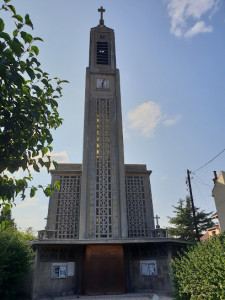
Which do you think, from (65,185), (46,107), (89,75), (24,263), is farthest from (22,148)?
(89,75)

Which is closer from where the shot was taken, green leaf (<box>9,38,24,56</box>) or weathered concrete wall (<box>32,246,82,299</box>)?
green leaf (<box>9,38,24,56</box>)

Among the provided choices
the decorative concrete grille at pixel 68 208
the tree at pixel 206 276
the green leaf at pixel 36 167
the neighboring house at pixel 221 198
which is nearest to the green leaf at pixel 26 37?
the green leaf at pixel 36 167

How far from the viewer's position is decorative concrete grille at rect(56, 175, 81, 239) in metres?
19.1

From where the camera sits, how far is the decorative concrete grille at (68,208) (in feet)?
62.7

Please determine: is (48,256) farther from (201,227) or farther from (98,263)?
(201,227)

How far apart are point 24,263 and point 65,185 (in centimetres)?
932

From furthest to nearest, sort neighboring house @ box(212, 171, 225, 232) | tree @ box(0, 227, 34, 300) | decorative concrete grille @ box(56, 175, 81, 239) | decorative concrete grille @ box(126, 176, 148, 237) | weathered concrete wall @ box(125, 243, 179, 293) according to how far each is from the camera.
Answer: decorative concrete grille @ box(126, 176, 148, 237) < decorative concrete grille @ box(56, 175, 81, 239) < neighboring house @ box(212, 171, 225, 232) < weathered concrete wall @ box(125, 243, 179, 293) < tree @ box(0, 227, 34, 300)

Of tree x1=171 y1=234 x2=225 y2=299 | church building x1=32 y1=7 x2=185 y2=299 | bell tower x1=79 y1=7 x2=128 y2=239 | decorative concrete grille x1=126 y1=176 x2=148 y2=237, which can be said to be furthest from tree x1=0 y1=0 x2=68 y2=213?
decorative concrete grille x1=126 y1=176 x2=148 y2=237

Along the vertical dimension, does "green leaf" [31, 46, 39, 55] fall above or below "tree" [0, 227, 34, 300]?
above

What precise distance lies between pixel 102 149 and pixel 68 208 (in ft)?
19.8

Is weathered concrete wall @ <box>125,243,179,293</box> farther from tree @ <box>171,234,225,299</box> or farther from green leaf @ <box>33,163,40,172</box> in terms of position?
green leaf @ <box>33,163,40,172</box>

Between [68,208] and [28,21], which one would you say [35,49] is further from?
[68,208]

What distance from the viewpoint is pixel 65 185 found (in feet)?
68.7

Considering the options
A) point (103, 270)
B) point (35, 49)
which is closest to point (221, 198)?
point (103, 270)
